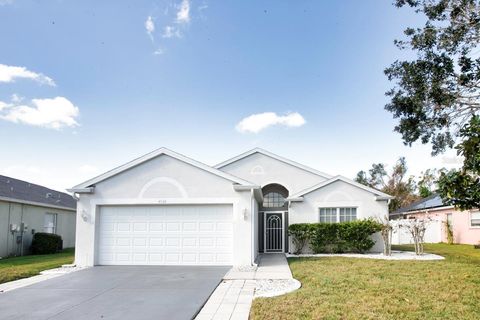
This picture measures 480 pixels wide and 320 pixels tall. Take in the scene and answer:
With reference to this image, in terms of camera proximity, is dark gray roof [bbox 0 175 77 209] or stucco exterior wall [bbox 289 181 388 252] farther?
dark gray roof [bbox 0 175 77 209]

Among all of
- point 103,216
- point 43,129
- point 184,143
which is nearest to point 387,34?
point 184,143

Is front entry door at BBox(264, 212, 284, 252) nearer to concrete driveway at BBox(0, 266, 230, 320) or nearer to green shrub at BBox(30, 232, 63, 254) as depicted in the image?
concrete driveway at BBox(0, 266, 230, 320)

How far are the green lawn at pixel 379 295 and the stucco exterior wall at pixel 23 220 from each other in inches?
553

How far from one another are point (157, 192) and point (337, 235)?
891cm

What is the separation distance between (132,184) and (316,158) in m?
15.2

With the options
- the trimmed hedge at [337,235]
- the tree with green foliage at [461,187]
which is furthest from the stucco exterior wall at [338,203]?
the tree with green foliage at [461,187]

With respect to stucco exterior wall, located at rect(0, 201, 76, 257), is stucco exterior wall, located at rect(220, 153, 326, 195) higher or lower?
higher

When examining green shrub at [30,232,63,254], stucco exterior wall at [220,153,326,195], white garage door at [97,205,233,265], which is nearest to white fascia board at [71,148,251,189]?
white garage door at [97,205,233,265]

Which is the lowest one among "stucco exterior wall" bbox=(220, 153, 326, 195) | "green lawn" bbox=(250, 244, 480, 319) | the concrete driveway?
the concrete driveway

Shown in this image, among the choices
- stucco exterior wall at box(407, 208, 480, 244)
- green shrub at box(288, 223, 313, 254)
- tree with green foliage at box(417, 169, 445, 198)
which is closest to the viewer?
green shrub at box(288, 223, 313, 254)

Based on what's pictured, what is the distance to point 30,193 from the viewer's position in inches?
874

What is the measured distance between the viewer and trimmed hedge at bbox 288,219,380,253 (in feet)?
60.7

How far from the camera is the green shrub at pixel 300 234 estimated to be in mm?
18797

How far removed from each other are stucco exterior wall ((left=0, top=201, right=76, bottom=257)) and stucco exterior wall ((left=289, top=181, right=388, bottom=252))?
13.4 m
